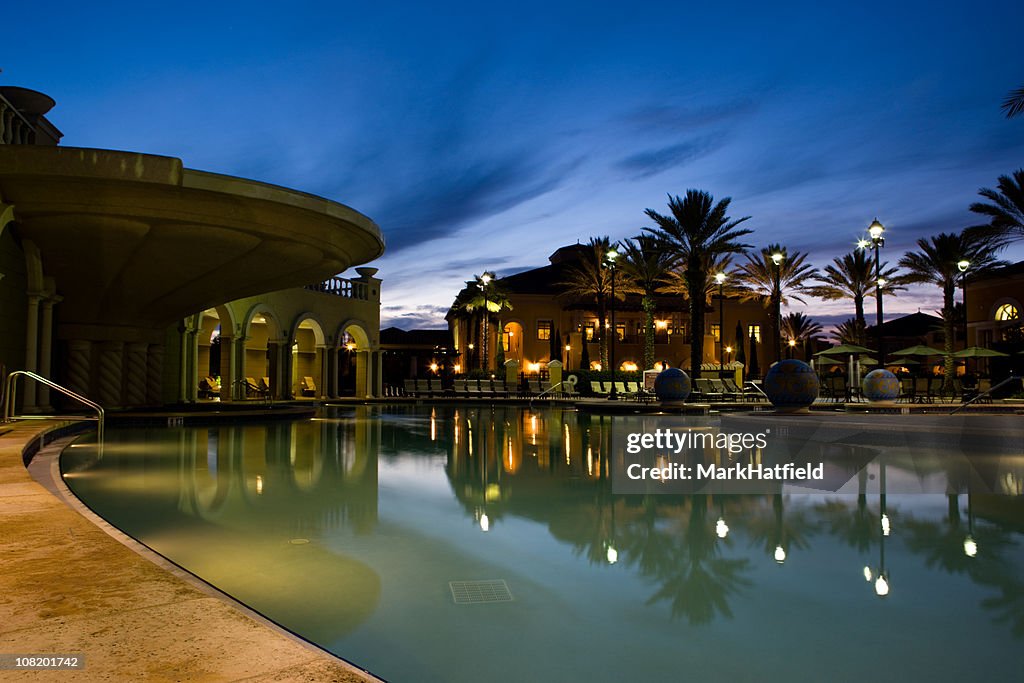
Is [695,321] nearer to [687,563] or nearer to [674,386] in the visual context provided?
[674,386]

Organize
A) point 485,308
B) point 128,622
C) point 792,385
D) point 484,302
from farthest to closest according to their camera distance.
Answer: point 484,302 → point 485,308 → point 792,385 → point 128,622

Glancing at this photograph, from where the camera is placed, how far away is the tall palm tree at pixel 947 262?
35.8 meters

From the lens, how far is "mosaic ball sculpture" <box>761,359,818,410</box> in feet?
55.6

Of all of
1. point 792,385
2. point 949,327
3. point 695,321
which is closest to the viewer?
point 792,385

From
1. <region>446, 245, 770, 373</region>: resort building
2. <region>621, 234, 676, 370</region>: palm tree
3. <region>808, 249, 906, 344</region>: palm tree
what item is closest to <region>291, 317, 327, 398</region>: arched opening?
<region>446, 245, 770, 373</region>: resort building

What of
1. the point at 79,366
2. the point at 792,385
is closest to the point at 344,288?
the point at 79,366

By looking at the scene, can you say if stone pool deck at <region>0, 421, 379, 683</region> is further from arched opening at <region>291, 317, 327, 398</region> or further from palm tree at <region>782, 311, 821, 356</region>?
palm tree at <region>782, 311, 821, 356</region>

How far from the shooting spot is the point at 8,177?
12211mm

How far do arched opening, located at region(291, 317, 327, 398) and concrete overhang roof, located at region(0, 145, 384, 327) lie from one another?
48.3ft

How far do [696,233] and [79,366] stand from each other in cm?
2338

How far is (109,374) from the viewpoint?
800 inches

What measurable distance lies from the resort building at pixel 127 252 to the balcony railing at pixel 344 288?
923 centimetres

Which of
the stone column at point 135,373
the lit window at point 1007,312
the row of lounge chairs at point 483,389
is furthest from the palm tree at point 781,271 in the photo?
the stone column at point 135,373

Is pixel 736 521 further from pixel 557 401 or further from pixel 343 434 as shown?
pixel 557 401
